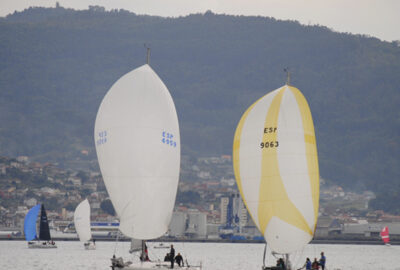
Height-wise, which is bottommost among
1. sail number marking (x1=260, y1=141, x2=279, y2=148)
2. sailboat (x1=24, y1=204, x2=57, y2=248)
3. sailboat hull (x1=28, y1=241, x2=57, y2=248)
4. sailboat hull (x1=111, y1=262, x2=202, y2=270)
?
sailboat hull (x1=111, y1=262, x2=202, y2=270)

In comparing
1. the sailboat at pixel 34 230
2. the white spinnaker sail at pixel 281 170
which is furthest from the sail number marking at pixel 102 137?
the sailboat at pixel 34 230

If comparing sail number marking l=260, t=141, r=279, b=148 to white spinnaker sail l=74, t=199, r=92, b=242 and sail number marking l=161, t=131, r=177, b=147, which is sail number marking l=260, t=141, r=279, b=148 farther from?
white spinnaker sail l=74, t=199, r=92, b=242

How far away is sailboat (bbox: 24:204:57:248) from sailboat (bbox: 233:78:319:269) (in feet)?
200

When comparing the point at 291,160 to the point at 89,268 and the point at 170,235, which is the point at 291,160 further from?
the point at 170,235

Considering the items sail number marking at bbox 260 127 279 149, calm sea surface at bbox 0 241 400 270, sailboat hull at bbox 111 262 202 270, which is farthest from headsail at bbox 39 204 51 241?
sail number marking at bbox 260 127 279 149

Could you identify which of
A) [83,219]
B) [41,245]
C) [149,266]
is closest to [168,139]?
[149,266]

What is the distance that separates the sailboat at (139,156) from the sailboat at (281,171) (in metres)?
2.69

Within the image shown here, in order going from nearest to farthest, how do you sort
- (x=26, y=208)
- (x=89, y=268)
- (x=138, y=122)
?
(x=138, y=122)
(x=89, y=268)
(x=26, y=208)

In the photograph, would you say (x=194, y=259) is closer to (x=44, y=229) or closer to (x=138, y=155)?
(x=44, y=229)

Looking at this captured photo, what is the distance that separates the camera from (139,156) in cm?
3372

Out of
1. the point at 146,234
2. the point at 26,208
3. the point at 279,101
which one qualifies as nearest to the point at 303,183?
the point at 279,101

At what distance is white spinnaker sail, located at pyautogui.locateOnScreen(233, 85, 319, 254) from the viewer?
3403 centimetres

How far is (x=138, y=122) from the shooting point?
34000 mm

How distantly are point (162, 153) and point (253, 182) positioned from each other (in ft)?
10.9
